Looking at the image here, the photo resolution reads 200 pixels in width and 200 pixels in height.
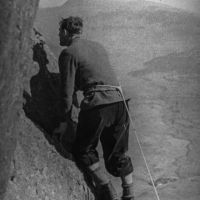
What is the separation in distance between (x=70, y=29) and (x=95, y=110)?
603 millimetres

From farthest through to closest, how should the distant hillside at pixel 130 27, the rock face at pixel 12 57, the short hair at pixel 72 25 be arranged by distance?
the distant hillside at pixel 130 27 < the short hair at pixel 72 25 < the rock face at pixel 12 57

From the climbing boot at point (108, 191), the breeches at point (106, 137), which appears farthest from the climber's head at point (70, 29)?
the climbing boot at point (108, 191)

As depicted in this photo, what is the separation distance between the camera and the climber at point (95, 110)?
143 inches

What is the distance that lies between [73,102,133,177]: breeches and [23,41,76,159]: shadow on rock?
0.17m

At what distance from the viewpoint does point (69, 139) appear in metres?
3.91

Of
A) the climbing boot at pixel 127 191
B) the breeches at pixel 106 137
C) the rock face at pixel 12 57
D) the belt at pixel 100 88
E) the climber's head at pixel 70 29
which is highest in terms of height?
the rock face at pixel 12 57

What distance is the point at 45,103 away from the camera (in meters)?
3.95

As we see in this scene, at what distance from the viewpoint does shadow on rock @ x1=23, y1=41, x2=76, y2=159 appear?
3793 millimetres

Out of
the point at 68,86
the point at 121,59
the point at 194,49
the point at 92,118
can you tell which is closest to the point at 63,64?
the point at 68,86

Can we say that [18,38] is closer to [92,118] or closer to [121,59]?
[92,118]

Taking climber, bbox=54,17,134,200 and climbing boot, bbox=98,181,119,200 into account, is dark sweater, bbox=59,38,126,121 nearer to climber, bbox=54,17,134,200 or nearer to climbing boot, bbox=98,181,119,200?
climber, bbox=54,17,134,200

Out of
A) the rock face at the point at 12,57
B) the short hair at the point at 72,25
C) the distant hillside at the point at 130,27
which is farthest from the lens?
the distant hillside at the point at 130,27

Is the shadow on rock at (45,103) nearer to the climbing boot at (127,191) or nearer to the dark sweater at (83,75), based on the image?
the dark sweater at (83,75)

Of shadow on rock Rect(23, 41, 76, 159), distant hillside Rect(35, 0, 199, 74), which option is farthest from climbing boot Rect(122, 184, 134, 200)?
distant hillside Rect(35, 0, 199, 74)
